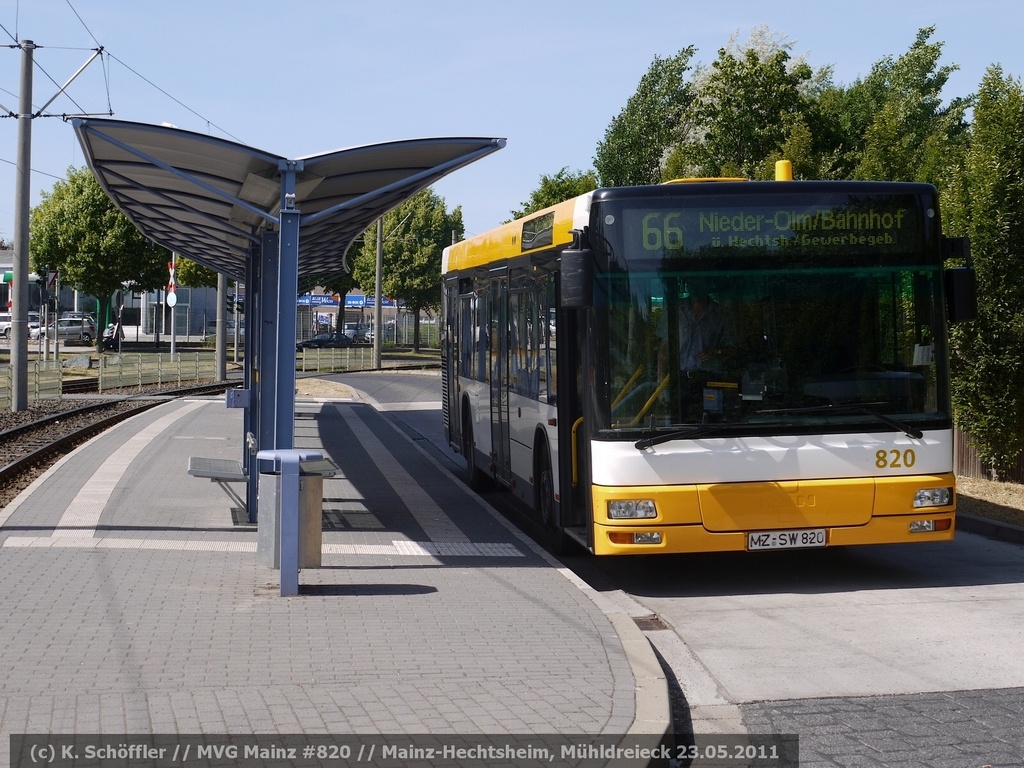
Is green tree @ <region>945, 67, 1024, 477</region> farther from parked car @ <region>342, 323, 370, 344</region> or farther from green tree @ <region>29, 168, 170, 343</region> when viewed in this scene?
parked car @ <region>342, 323, 370, 344</region>

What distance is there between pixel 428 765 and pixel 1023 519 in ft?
29.8

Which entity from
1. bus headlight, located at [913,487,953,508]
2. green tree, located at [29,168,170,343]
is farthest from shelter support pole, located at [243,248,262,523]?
green tree, located at [29,168,170,343]

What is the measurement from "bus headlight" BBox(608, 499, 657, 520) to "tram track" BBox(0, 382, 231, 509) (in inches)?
287

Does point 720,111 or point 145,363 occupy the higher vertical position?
point 720,111

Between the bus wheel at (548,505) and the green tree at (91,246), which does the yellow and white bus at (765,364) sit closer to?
the bus wheel at (548,505)

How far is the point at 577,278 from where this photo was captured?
8.70m

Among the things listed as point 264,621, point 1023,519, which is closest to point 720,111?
point 1023,519

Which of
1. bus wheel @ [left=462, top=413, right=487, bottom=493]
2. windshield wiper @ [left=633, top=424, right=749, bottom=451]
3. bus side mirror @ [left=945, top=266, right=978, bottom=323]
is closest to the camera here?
windshield wiper @ [left=633, top=424, right=749, bottom=451]

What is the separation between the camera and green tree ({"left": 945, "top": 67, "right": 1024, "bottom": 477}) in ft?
46.7

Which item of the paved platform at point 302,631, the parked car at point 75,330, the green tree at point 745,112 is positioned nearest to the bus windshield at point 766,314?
the paved platform at point 302,631

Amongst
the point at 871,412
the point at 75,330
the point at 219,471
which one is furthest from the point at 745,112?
the point at 75,330

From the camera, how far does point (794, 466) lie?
905 cm

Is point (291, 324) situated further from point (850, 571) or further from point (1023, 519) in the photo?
point (1023, 519)

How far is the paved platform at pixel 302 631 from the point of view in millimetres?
5668
